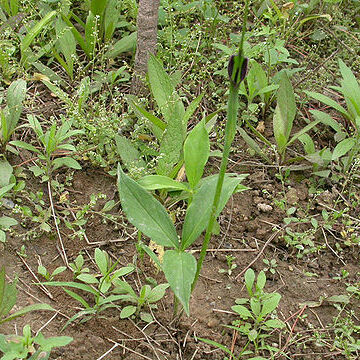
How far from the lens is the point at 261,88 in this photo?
2.92 m

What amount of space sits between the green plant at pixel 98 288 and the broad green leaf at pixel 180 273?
10.3 inches

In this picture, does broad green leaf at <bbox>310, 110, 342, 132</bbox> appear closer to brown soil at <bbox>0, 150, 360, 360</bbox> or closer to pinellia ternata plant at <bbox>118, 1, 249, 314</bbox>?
brown soil at <bbox>0, 150, 360, 360</bbox>

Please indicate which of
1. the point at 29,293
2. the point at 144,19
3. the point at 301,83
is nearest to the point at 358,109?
the point at 301,83

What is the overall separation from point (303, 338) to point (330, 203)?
0.78 metres

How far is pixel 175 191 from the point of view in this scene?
2.37 metres

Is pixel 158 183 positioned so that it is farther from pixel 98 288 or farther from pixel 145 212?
pixel 98 288

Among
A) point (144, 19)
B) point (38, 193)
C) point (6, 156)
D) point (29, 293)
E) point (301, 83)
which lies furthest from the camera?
point (301, 83)

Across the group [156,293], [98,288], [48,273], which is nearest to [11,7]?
[48,273]

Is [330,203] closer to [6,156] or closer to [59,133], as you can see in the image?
[59,133]

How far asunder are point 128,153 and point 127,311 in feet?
2.60

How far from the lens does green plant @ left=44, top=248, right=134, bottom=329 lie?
1.92 m

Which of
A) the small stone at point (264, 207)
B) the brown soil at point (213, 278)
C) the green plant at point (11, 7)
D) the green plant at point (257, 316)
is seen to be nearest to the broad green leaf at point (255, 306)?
the green plant at point (257, 316)

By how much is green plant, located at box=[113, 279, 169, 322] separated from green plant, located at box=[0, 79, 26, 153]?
0.90 m

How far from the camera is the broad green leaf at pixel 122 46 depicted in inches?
117
